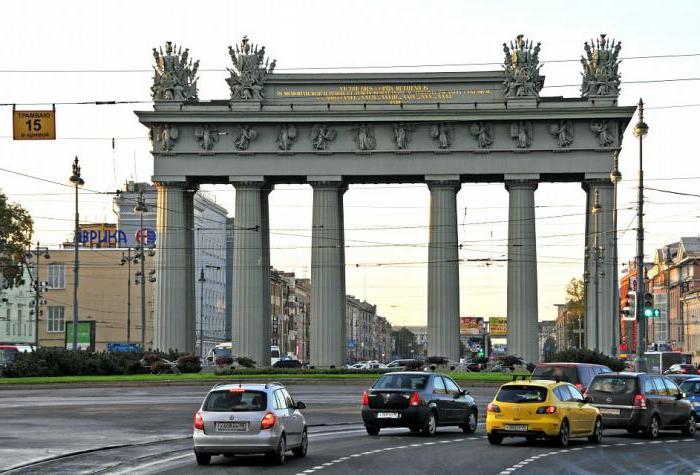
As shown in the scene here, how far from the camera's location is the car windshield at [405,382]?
3625 cm

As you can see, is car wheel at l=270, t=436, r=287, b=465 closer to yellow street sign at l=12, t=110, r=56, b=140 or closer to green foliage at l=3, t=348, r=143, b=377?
yellow street sign at l=12, t=110, r=56, b=140

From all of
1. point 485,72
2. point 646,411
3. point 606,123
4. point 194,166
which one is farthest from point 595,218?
point 646,411

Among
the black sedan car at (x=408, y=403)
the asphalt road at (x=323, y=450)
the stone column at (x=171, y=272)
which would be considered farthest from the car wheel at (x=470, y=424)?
the stone column at (x=171, y=272)

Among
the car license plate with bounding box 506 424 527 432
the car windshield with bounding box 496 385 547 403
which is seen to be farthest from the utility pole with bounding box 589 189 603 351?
the car license plate with bounding box 506 424 527 432

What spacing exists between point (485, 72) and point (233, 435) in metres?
57.9

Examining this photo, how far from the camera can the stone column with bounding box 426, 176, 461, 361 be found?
266 ft

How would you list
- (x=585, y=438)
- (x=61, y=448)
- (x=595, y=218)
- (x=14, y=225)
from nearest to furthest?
1. (x=61, y=448)
2. (x=585, y=438)
3. (x=595, y=218)
4. (x=14, y=225)

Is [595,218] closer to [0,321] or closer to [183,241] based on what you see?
[183,241]

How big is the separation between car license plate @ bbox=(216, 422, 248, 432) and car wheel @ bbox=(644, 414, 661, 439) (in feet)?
49.7

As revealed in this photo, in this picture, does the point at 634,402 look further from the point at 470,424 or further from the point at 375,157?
the point at 375,157

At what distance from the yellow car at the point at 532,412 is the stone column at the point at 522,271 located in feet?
155

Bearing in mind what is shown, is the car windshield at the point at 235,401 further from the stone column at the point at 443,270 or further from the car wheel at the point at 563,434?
the stone column at the point at 443,270

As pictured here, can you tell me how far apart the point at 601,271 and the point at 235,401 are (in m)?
55.5

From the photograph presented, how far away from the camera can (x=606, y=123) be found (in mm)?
81188
